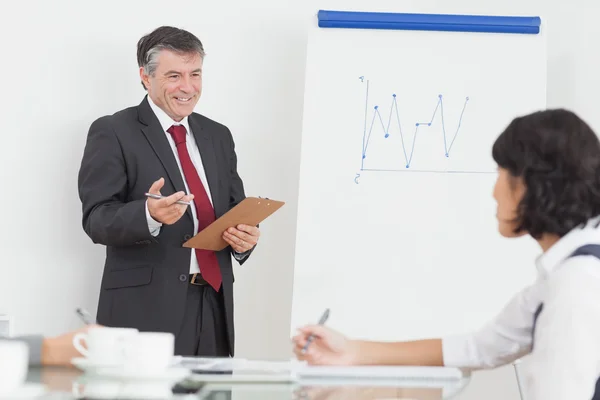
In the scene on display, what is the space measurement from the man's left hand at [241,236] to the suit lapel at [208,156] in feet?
0.65

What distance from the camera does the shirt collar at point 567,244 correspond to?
1.62 metres

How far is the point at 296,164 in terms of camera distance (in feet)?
11.7

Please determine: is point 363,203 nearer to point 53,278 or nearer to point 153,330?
point 153,330

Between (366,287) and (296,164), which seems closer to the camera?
(366,287)

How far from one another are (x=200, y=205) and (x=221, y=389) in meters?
1.54

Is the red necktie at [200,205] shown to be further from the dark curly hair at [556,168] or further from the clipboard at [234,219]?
the dark curly hair at [556,168]

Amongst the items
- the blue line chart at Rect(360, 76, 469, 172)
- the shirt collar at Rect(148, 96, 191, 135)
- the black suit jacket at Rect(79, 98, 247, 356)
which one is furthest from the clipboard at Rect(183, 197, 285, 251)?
the blue line chart at Rect(360, 76, 469, 172)

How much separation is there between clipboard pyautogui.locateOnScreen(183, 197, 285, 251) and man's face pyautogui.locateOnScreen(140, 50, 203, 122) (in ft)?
1.68

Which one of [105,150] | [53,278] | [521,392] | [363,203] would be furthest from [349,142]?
[53,278]

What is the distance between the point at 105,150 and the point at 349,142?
3.05ft

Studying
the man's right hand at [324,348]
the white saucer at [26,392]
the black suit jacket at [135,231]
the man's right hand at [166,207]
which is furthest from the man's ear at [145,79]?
the white saucer at [26,392]

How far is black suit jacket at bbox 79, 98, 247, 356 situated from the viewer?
2777 mm

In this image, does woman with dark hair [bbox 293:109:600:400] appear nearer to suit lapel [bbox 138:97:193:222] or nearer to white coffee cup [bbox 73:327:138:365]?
white coffee cup [bbox 73:327:138:365]

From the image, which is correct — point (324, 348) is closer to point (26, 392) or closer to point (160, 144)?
point (26, 392)
